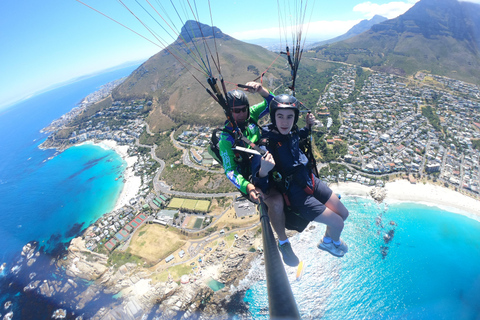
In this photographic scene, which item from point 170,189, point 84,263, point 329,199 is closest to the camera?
point 329,199

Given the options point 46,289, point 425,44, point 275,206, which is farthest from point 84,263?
point 425,44

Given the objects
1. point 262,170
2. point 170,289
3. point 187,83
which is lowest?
point 170,289

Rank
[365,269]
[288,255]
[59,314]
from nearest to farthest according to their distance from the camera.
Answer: [288,255], [59,314], [365,269]

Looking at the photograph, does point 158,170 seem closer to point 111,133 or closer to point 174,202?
point 174,202

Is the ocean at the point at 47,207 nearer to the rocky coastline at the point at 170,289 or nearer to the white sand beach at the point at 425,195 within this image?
the rocky coastline at the point at 170,289

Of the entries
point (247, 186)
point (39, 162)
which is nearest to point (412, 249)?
point (247, 186)

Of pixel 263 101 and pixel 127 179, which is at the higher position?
pixel 263 101

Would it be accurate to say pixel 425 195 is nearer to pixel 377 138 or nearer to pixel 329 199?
pixel 377 138

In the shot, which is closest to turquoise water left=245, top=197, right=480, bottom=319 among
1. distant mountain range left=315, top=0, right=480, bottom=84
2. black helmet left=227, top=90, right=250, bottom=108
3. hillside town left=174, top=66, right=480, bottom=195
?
hillside town left=174, top=66, right=480, bottom=195
